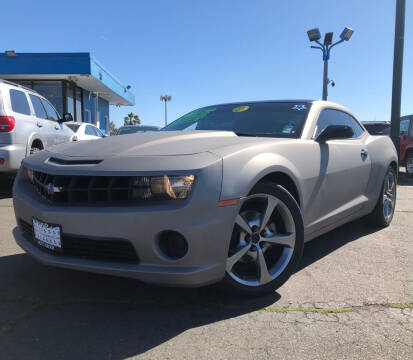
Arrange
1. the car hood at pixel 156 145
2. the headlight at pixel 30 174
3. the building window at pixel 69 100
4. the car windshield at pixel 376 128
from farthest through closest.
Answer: the building window at pixel 69 100 < the car windshield at pixel 376 128 < the headlight at pixel 30 174 < the car hood at pixel 156 145

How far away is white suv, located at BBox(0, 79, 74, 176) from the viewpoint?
5.86 metres

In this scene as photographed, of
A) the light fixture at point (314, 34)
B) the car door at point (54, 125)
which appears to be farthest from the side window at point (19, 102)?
the light fixture at point (314, 34)

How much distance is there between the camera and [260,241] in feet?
7.91

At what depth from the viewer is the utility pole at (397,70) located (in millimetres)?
9836

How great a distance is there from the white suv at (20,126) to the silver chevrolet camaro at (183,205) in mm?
3506

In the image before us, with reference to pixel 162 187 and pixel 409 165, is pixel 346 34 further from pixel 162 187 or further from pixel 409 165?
pixel 162 187

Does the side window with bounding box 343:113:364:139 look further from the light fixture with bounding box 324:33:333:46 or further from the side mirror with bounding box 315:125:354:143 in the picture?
the light fixture with bounding box 324:33:333:46

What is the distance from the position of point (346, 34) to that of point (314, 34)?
113 cm

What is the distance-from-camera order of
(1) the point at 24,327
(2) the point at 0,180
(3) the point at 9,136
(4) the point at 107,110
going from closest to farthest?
(1) the point at 24,327, (3) the point at 9,136, (2) the point at 0,180, (4) the point at 107,110

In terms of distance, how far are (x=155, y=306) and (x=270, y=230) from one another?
89 cm

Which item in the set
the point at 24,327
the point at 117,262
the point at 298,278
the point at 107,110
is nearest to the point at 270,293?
the point at 298,278

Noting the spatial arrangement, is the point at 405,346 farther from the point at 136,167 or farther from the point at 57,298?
the point at 57,298

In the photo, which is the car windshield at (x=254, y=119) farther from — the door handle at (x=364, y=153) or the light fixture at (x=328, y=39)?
the light fixture at (x=328, y=39)

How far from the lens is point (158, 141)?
2.57m
